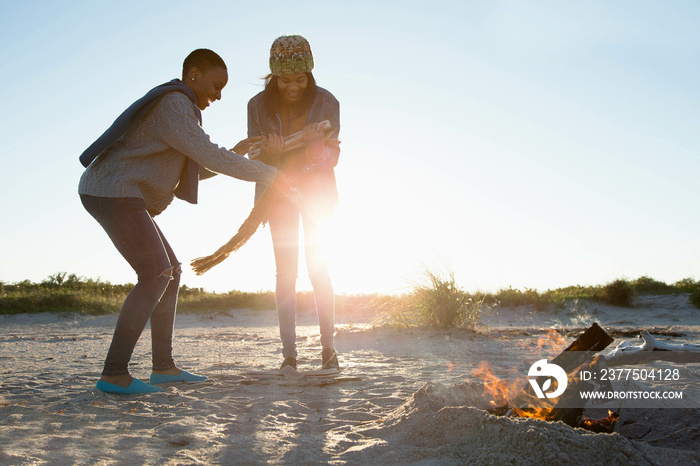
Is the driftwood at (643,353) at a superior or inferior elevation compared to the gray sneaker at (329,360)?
superior

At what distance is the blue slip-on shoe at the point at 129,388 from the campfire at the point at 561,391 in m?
1.94

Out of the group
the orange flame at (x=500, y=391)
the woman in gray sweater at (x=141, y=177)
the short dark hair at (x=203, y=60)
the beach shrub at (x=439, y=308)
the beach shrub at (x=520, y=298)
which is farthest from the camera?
the beach shrub at (x=520, y=298)

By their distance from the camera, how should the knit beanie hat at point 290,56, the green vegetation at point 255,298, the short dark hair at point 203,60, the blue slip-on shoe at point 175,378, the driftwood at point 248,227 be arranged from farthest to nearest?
the green vegetation at point 255,298 < the knit beanie hat at point 290,56 < the driftwood at point 248,227 < the blue slip-on shoe at point 175,378 < the short dark hair at point 203,60

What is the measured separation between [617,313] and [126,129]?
1079 cm

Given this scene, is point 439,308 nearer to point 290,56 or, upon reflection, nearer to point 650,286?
point 290,56

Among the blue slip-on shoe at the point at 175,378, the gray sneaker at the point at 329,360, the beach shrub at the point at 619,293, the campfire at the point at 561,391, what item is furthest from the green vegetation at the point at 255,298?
the campfire at the point at 561,391

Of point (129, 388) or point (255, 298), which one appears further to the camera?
point (255, 298)

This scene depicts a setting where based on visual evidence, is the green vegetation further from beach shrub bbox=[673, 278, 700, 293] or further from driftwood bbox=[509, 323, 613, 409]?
driftwood bbox=[509, 323, 613, 409]

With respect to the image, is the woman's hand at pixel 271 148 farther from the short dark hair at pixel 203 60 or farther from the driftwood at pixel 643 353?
the driftwood at pixel 643 353

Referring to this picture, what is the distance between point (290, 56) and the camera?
3.90m

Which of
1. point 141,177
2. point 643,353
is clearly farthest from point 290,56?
point 643,353

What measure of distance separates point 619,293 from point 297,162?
393 inches

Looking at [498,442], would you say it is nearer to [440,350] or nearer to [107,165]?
[107,165]

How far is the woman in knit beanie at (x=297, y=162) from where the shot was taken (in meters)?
3.91
